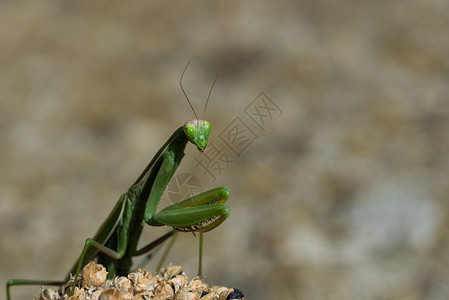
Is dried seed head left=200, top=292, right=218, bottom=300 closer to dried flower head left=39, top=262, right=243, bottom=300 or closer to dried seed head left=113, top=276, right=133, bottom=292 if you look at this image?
dried flower head left=39, top=262, right=243, bottom=300

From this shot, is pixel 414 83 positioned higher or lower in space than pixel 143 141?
higher

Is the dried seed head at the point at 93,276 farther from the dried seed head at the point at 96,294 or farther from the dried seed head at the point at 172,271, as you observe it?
the dried seed head at the point at 172,271

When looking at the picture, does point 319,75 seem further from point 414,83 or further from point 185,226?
point 185,226

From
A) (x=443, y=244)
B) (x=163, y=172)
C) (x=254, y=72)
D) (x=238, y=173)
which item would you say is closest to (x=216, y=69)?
(x=254, y=72)

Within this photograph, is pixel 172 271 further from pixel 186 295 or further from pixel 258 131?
pixel 258 131

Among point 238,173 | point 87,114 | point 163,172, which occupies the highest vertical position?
point 87,114

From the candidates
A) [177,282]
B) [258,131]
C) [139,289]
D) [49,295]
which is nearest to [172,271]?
[177,282]
